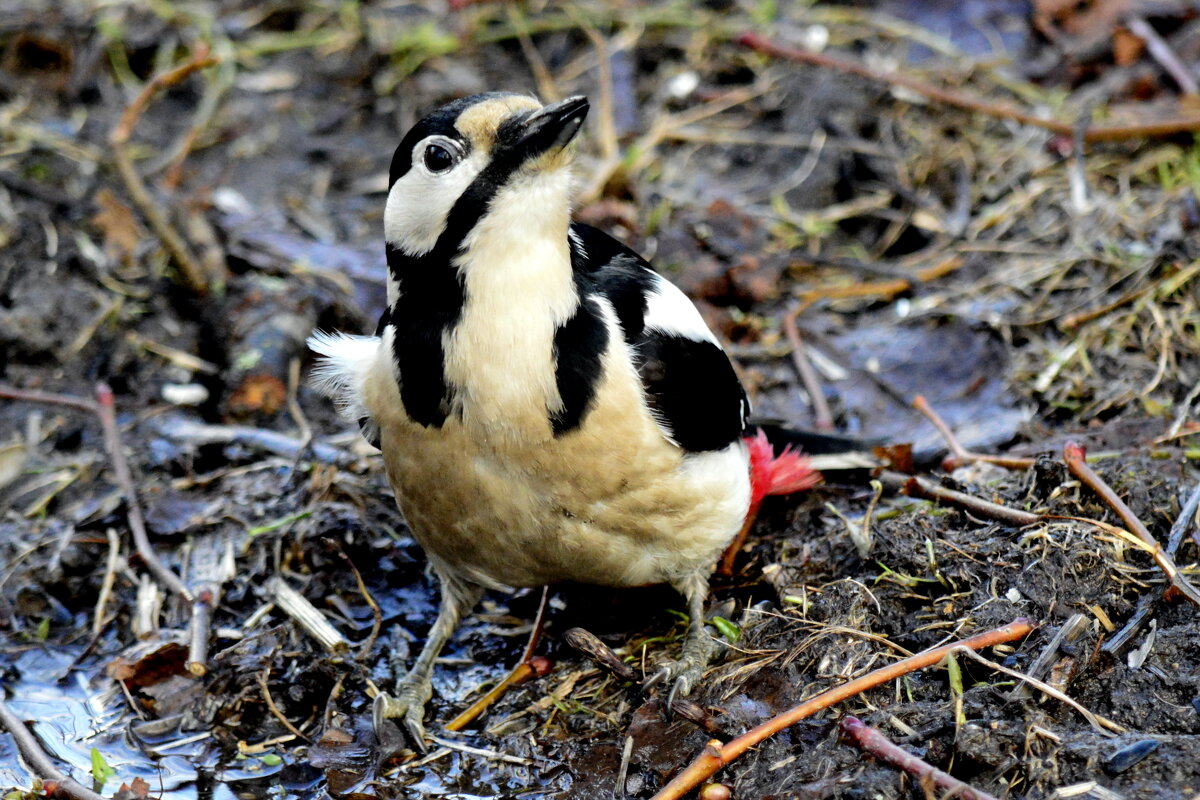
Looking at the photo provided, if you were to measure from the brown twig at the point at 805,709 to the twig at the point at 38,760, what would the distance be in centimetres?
150

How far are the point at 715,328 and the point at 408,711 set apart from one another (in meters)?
2.24

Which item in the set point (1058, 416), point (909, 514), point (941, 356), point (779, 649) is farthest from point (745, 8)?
point (779, 649)

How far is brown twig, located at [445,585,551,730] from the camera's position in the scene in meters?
3.81

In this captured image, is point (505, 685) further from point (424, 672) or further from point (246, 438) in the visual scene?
point (246, 438)

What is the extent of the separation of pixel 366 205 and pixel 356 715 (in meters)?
3.16

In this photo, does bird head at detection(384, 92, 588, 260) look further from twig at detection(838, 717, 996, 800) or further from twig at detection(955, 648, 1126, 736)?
twig at detection(955, 648, 1126, 736)

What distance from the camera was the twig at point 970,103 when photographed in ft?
18.6

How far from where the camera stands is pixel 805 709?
310 centimetres

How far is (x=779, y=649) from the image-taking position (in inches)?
139

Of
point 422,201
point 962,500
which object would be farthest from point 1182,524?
point 422,201

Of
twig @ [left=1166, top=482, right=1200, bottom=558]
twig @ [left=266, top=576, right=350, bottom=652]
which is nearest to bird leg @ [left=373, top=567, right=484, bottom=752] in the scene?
twig @ [left=266, top=576, right=350, bottom=652]

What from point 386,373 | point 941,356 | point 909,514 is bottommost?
point 941,356

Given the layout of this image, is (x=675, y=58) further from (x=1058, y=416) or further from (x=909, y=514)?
(x=909, y=514)

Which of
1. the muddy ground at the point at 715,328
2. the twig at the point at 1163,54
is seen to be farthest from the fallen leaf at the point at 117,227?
the twig at the point at 1163,54
